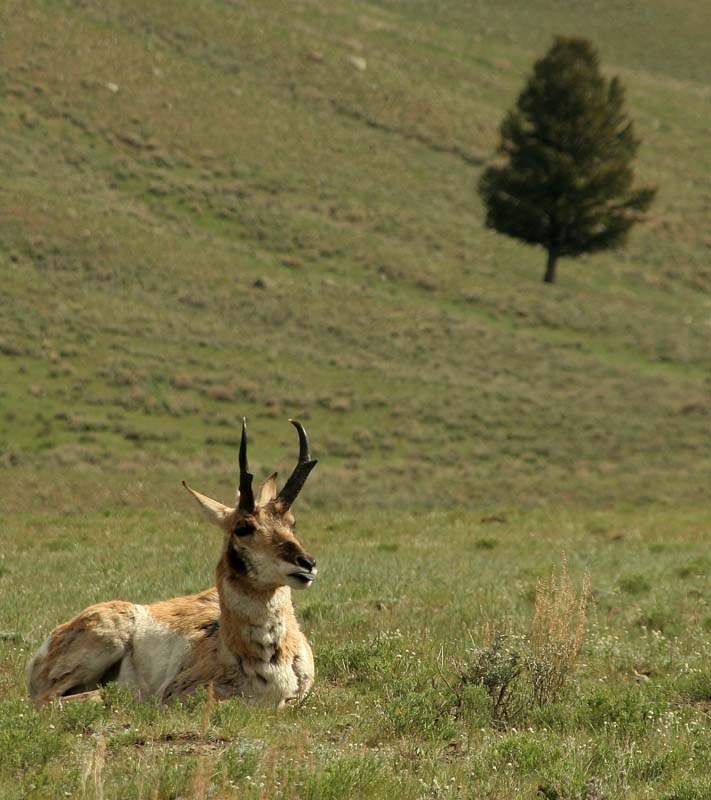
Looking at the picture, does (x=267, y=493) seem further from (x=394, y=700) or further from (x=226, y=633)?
(x=394, y=700)

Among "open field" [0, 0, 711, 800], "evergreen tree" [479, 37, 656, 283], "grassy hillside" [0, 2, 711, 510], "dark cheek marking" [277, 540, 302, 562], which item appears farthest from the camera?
"evergreen tree" [479, 37, 656, 283]

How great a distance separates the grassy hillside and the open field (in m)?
0.18

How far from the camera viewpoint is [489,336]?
48938mm

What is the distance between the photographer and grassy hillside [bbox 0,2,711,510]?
3447cm

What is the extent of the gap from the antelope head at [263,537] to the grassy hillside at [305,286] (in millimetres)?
17133

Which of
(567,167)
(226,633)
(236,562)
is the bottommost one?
(226,633)

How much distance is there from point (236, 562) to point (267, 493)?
3.13 feet

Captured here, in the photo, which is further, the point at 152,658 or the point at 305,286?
the point at 305,286

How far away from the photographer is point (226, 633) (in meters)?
9.83

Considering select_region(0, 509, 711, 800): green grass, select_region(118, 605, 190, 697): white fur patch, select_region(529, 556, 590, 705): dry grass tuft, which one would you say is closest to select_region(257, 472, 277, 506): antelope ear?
select_region(118, 605, 190, 697): white fur patch

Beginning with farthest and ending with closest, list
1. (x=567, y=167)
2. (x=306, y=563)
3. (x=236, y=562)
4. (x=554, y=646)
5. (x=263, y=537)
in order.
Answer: (x=567, y=167) → (x=554, y=646) → (x=236, y=562) → (x=263, y=537) → (x=306, y=563)

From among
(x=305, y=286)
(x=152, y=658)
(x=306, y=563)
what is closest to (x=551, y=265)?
(x=305, y=286)

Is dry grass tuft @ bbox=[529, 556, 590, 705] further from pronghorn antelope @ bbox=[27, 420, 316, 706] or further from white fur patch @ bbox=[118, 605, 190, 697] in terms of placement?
white fur patch @ bbox=[118, 605, 190, 697]

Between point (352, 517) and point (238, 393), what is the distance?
12836 mm
